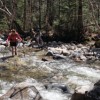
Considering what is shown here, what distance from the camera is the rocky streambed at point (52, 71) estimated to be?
38.9ft

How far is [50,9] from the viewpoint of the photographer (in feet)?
105

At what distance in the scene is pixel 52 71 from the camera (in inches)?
590

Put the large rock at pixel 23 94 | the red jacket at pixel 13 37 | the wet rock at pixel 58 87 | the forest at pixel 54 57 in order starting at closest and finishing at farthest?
1. the large rock at pixel 23 94
2. the forest at pixel 54 57
3. the wet rock at pixel 58 87
4. the red jacket at pixel 13 37

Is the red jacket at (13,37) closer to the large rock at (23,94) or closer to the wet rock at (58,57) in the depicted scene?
the wet rock at (58,57)

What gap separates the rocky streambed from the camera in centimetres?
1187

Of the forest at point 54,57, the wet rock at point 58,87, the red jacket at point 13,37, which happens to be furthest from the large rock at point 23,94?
the red jacket at point 13,37

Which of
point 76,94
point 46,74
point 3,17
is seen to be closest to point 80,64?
point 46,74

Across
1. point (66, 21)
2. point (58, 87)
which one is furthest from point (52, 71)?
point (66, 21)

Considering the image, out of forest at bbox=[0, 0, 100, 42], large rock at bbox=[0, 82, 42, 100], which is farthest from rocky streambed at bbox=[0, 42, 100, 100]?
forest at bbox=[0, 0, 100, 42]

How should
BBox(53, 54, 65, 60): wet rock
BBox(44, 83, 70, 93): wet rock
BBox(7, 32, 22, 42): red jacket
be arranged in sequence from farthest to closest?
BBox(53, 54, 65, 60): wet rock, BBox(7, 32, 22, 42): red jacket, BBox(44, 83, 70, 93): wet rock

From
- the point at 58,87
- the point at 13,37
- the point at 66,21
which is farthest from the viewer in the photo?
the point at 66,21

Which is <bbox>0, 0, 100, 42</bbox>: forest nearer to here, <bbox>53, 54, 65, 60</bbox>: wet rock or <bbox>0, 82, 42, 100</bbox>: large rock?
<bbox>53, 54, 65, 60</bbox>: wet rock

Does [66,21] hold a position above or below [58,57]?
above

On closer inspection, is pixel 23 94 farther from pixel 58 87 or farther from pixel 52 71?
pixel 52 71
